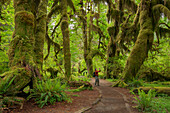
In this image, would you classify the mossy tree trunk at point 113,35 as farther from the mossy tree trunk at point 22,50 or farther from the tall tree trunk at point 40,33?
the mossy tree trunk at point 22,50

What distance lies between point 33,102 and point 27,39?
8.93ft

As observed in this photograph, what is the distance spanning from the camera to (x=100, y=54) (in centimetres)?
2066

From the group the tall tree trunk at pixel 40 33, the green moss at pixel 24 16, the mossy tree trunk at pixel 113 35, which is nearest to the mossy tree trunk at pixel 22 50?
the green moss at pixel 24 16

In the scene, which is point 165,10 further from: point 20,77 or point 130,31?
point 20,77

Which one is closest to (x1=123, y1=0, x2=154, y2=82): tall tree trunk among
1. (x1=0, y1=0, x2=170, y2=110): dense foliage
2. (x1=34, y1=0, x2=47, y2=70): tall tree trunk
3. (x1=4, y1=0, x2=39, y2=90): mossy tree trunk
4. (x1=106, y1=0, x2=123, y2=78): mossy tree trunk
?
(x1=0, y1=0, x2=170, y2=110): dense foliage

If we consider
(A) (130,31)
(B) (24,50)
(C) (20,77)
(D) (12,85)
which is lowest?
(D) (12,85)

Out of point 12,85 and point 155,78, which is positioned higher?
point 12,85

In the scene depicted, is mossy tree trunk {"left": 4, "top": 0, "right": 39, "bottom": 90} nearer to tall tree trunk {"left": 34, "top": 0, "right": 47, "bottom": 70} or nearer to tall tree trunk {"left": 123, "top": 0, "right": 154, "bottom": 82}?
tall tree trunk {"left": 34, "top": 0, "right": 47, "bottom": 70}

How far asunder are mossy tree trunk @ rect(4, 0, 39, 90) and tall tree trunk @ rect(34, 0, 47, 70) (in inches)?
47.5

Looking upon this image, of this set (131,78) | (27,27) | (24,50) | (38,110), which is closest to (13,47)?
(24,50)

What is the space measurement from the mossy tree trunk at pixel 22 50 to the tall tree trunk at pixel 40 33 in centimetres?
121

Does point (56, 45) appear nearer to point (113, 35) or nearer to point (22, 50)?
point (22, 50)

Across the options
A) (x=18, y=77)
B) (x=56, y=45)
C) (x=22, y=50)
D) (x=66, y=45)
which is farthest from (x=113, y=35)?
(x=18, y=77)

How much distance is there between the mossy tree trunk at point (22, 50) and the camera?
170 inches
